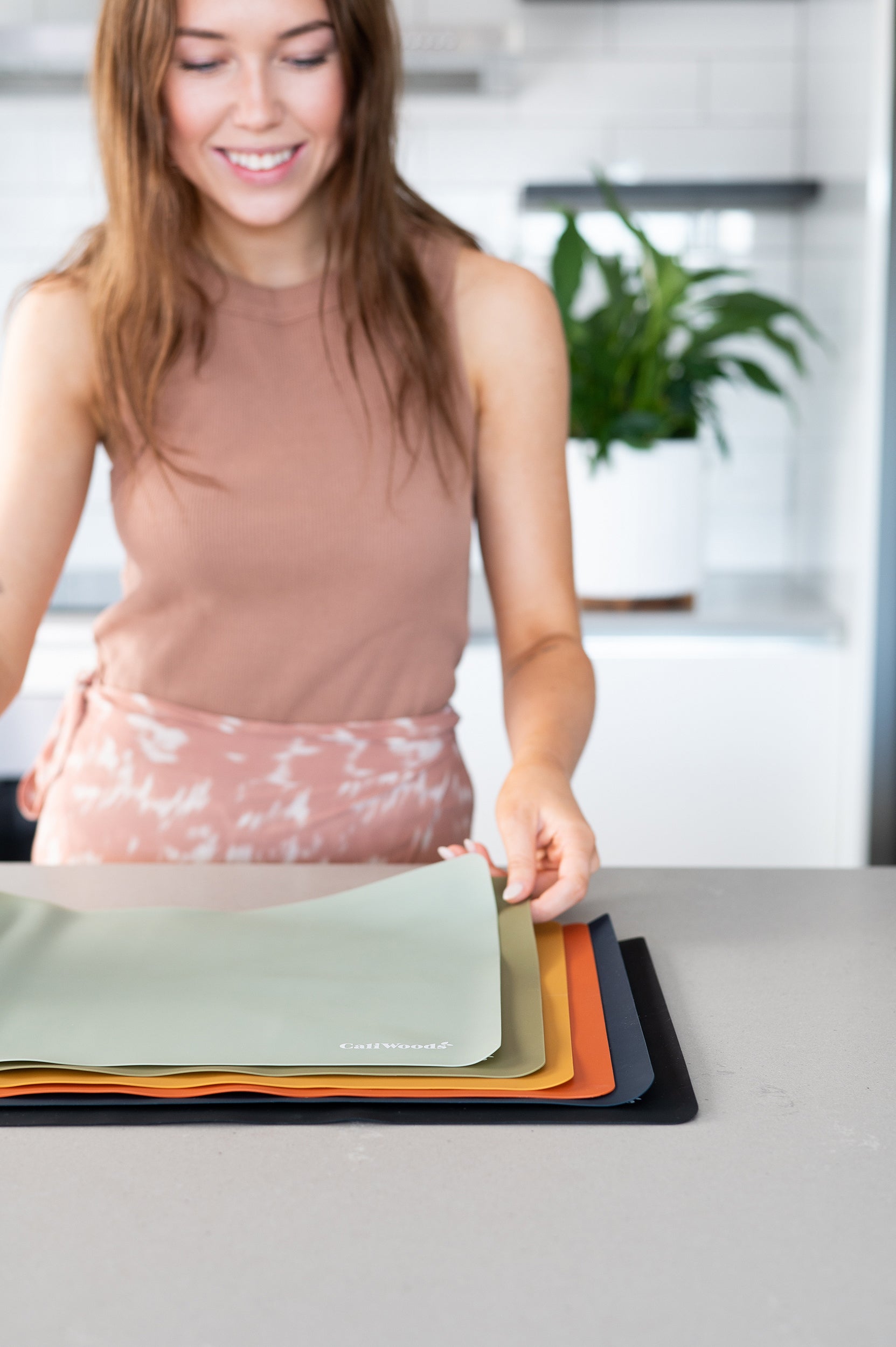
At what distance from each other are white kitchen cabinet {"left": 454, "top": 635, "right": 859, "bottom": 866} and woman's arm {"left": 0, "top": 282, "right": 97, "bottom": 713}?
1.00 m

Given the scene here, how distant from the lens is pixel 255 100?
1.00 m

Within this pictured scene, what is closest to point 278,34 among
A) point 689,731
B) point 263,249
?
point 263,249

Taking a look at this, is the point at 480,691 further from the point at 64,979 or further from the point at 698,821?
the point at 64,979

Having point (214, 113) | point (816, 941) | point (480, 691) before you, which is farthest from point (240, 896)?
point (480, 691)

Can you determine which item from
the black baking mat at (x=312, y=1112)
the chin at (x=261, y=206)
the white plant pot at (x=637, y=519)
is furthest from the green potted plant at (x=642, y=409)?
→ the black baking mat at (x=312, y=1112)

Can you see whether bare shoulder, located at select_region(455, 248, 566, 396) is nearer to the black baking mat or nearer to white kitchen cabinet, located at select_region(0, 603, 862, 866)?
the black baking mat

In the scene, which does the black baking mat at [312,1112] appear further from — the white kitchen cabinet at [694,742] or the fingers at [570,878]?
the white kitchen cabinet at [694,742]

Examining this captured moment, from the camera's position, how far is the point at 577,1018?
2.06 feet

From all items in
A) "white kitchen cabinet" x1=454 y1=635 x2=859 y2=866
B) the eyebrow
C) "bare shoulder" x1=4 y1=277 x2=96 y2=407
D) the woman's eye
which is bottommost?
"white kitchen cabinet" x1=454 y1=635 x2=859 y2=866

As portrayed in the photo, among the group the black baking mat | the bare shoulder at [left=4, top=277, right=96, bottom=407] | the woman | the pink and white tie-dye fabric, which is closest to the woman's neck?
the woman

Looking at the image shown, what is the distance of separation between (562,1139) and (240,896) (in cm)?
38

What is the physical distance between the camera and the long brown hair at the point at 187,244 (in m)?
1.03

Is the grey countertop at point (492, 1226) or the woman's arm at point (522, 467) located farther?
the woman's arm at point (522, 467)

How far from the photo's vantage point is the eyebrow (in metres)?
1.00
